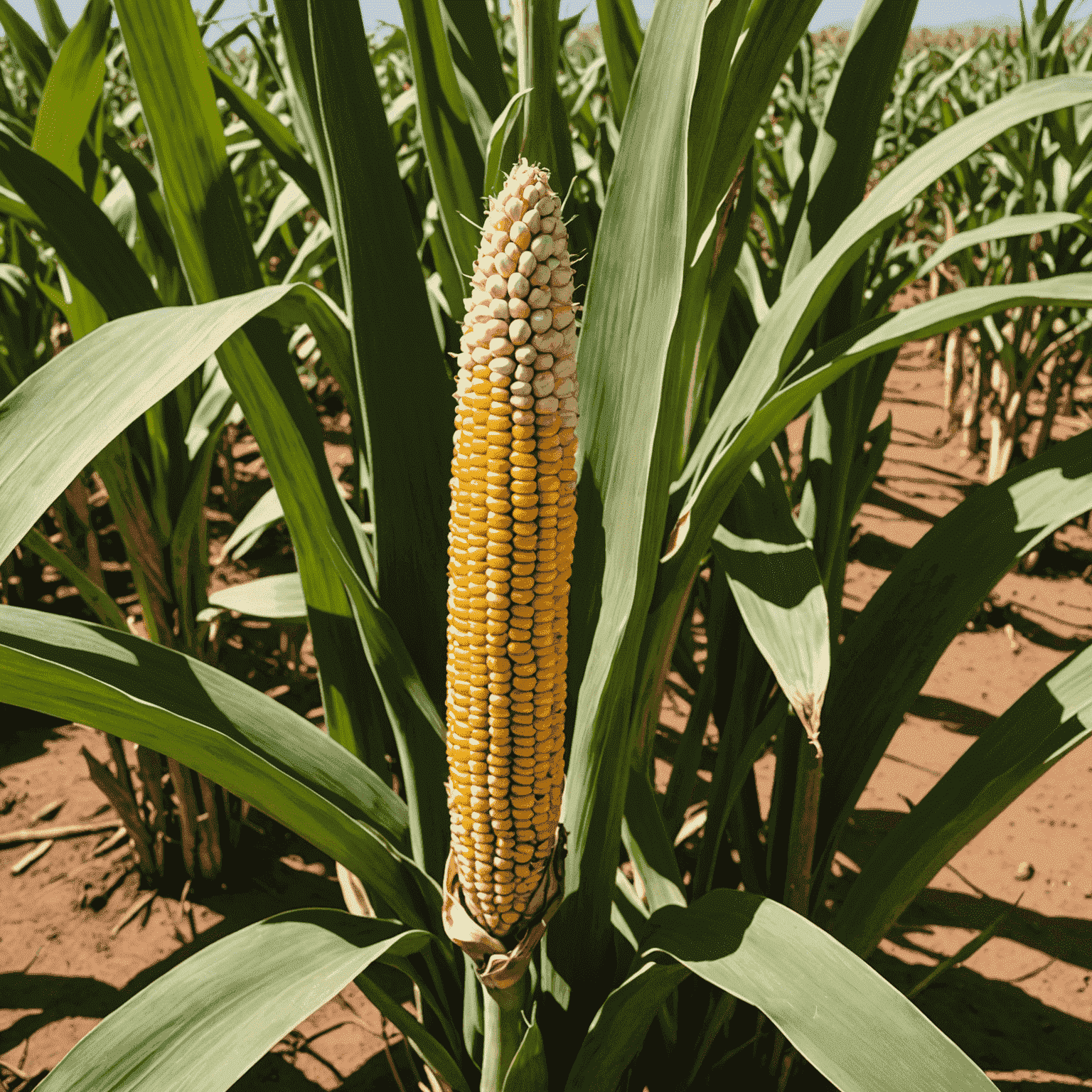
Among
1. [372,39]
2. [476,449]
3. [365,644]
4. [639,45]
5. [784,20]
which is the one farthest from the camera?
[372,39]

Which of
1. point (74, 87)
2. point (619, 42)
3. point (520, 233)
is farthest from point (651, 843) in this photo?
point (74, 87)

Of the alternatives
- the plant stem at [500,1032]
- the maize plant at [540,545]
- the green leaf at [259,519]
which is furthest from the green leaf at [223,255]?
the green leaf at [259,519]

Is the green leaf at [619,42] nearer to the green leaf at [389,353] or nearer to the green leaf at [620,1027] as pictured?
the green leaf at [389,353]

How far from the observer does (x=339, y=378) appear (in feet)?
3.51

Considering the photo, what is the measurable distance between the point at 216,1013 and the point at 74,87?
1.03 m

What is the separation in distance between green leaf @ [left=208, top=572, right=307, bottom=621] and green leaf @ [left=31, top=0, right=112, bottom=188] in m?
0.62

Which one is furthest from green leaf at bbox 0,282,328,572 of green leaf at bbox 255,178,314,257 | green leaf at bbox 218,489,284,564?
green leaf at bbox 255,178,314,257

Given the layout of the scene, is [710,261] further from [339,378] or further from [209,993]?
[209,993]

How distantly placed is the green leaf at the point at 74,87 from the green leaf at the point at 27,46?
1.33 ft

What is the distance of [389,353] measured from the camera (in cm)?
95

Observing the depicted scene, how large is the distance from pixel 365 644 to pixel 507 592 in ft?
1.04

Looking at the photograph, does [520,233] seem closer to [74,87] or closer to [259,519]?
[74,87]

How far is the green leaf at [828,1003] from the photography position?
642 mm

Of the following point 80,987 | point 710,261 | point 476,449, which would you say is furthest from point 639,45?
point 80,987
